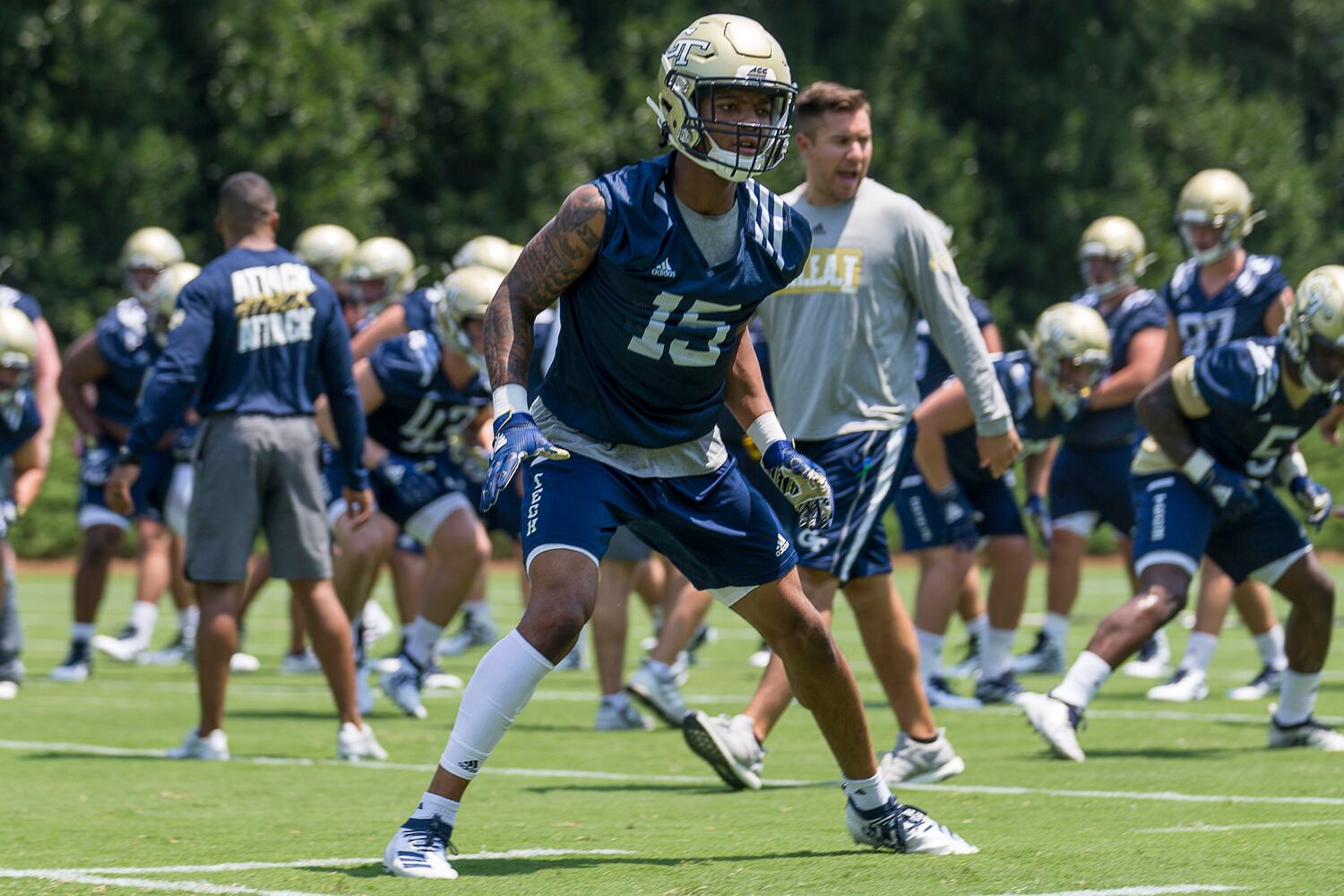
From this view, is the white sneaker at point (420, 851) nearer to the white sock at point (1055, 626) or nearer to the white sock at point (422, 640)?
the white sock at point (422, 640)

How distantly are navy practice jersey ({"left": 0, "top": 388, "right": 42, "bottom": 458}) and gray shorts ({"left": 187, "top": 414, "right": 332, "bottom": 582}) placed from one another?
3034 mm

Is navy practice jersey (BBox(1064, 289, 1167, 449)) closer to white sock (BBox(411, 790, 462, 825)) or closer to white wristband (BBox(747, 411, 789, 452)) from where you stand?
white wristband (BBox(747, 411, 789, 452))

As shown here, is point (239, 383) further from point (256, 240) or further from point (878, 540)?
point (878, 540)

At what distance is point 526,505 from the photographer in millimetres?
5773

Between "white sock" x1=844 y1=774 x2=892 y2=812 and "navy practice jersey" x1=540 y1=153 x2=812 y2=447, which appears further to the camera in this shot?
"white sock" x1=844 y1=774 x2=892 y2=812

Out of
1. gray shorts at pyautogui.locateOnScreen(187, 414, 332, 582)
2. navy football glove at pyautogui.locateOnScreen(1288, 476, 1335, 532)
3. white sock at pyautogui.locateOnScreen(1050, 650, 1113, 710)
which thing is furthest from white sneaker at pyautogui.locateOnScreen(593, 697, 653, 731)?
navy football glove at pyautogui.locateOnScreen(1288, 476, 1335, 532)

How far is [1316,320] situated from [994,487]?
3851 millimetres

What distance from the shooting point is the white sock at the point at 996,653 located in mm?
11422

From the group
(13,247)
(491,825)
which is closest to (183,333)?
(491,825)

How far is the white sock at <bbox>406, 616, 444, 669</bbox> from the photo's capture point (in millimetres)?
10719

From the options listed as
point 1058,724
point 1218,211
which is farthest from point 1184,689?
point 1058,724

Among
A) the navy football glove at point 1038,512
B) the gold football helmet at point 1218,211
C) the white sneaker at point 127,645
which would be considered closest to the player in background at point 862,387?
the gold football helmet at point 1218,211

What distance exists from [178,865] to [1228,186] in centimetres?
787

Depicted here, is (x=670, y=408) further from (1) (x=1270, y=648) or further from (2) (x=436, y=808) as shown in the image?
(1) (x=1270, y=648)
